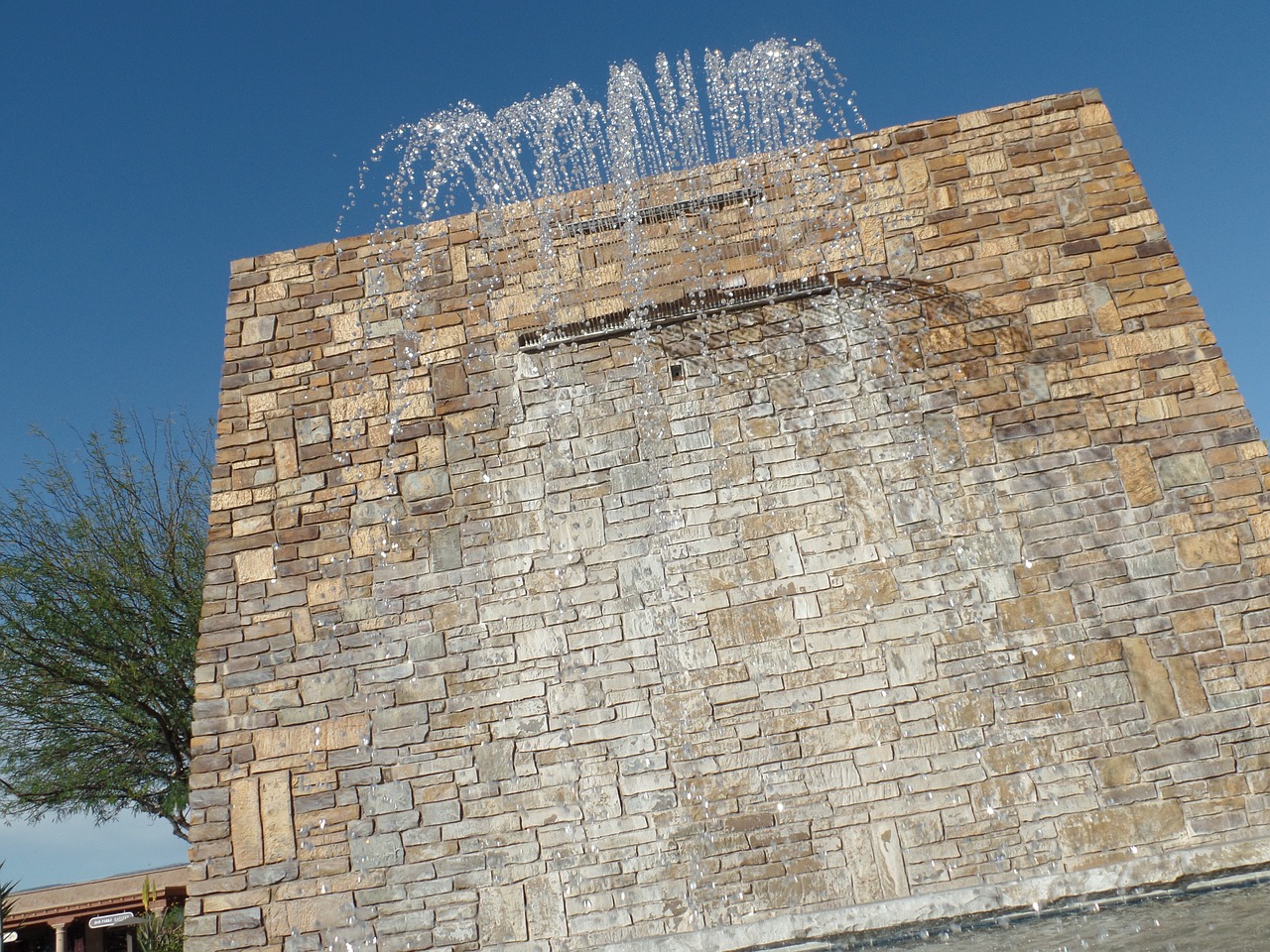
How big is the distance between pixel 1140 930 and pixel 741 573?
8.29 ft

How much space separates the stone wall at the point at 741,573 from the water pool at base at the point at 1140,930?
0.51ft

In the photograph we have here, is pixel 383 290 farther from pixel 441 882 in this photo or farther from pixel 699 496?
pixel 441 882

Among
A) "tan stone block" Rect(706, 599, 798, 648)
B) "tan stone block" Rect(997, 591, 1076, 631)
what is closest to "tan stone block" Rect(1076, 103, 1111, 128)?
"tan stone block" Rect(997, 591, 1076, 631)

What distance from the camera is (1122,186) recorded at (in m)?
5.99

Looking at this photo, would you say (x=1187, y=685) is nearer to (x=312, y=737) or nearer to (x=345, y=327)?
(x=312, y=737)

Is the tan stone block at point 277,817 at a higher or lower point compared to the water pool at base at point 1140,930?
higher

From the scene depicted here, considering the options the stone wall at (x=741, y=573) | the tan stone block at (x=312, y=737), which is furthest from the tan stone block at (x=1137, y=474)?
the tan stone block at (x=312, y=737)

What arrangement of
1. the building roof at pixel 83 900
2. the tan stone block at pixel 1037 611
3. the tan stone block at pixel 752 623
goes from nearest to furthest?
the tan stone block at pixel 1037 611 → the tan stone block at pixel 752 623 → the building roof at pixel 83 900

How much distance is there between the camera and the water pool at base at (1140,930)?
3494 millimetres

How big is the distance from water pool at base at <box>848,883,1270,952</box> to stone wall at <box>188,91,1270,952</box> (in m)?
0.16

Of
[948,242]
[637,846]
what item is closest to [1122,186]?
[948,242]

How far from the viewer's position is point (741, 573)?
18.2 feet

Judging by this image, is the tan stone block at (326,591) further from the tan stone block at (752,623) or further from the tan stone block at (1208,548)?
the tan stone block at (1208,548)

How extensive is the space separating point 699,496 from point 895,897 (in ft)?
7.77
